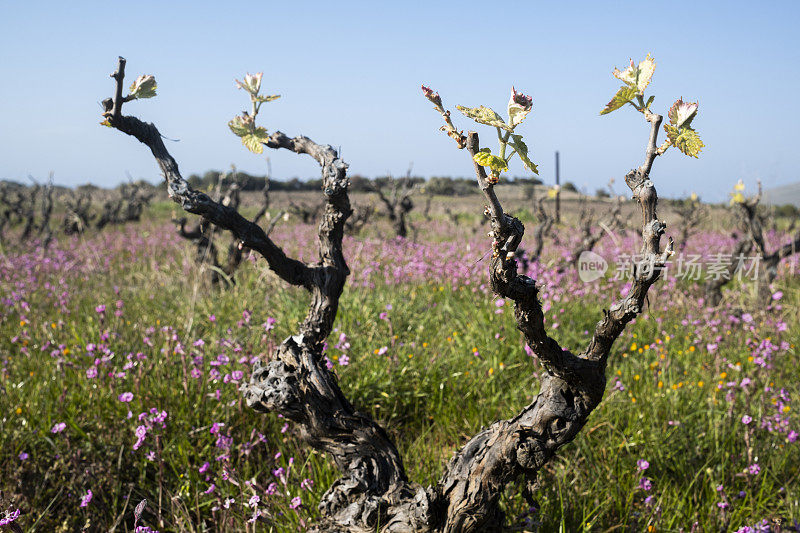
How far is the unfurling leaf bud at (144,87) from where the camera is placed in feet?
7.22

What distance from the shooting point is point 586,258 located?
25.5ft

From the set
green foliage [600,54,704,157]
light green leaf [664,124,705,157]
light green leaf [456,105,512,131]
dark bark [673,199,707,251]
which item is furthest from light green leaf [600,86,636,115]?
dark bark [673,199,707,251]

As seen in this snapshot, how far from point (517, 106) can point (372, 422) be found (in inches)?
62.7

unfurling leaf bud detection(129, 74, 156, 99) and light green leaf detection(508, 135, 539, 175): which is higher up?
unfurling leaf bud detection(129, 74, 156, 99)

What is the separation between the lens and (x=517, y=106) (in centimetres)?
122

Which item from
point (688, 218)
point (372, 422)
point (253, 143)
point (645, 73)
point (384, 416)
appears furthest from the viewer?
point (688, 218)

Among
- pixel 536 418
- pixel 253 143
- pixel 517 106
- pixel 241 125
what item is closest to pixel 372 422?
pixel 536 418

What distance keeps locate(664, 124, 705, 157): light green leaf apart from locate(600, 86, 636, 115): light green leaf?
0.15 m

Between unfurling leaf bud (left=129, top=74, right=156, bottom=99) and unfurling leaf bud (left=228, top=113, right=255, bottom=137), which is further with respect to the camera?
unfurling leaf bud (left=228, top=113, right=255, bottom=137)

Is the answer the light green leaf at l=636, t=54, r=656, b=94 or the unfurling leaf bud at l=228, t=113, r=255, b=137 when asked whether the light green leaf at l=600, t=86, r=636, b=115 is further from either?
the unfurling leaf bud at l=228, t=113, r=255, b=137

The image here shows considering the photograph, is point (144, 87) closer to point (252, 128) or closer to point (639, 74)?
point (252, 128)

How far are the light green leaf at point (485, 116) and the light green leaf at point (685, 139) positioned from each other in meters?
0.59

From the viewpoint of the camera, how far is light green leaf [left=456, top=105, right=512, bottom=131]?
121cm

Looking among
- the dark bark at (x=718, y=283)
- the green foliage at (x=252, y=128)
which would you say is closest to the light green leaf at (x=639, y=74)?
the green foliage at (x=252, y=128)
